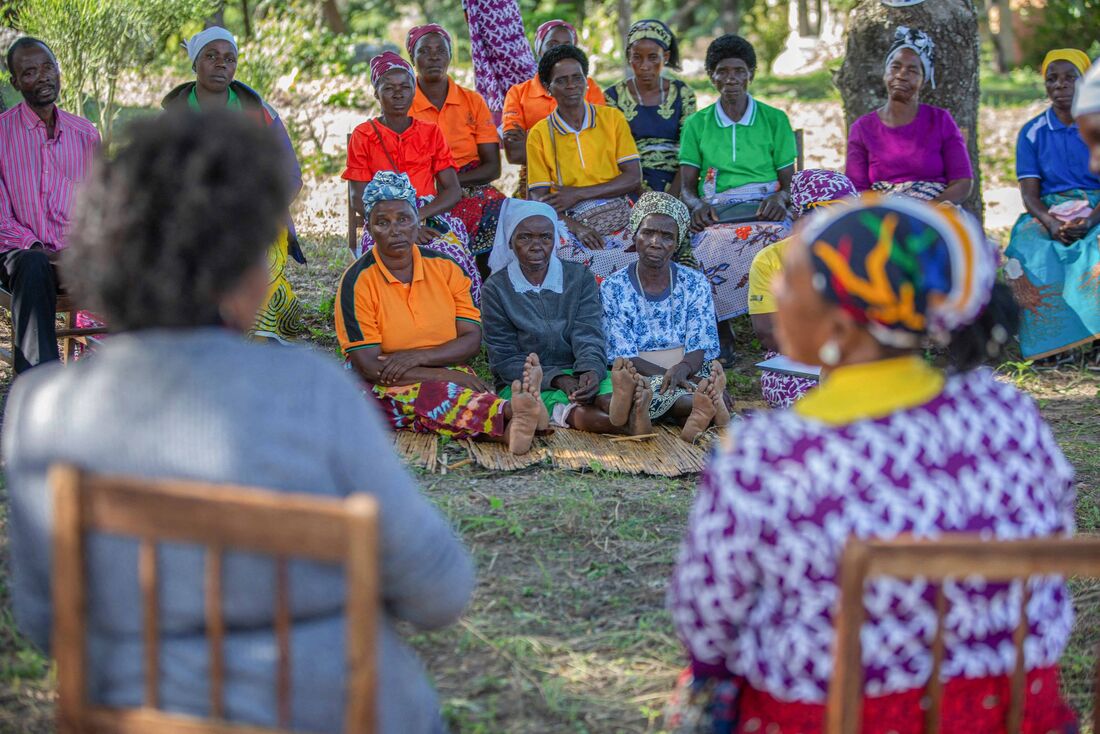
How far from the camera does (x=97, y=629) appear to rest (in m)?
1.85

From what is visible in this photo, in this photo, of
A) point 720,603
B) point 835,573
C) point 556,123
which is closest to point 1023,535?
point 835,573

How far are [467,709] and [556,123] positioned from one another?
451 centimetres

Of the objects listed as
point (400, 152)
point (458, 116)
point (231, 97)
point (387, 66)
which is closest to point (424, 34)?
point (458, 116)

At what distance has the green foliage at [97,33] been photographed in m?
8.97

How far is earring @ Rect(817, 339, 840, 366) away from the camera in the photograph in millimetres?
1958

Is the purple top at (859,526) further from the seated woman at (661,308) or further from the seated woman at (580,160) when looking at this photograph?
the seated woman at (580,160)

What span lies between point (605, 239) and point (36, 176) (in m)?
2.98

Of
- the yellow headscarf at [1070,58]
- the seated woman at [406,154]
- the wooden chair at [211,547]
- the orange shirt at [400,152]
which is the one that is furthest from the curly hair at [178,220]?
the yellow headscarf at [1070,58]

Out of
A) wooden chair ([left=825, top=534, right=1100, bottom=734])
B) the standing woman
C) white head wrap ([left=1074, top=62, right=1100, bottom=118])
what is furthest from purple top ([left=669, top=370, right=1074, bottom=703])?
the standing woman

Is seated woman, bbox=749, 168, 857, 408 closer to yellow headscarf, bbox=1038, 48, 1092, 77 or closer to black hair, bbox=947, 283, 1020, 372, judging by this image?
yellow headscarf, bbox=1038, 48, 1092, 77

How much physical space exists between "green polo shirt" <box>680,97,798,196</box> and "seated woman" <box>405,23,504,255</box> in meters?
1.16

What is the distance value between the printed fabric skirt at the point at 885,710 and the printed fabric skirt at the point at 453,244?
13.3ft

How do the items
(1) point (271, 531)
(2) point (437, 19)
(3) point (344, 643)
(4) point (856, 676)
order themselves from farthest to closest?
(2) point (437, 19) → (3) point (344, 643) → (4) point (856, 676) → (1) point (271, 531)

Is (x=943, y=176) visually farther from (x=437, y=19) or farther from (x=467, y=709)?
(x=437, y=19)
